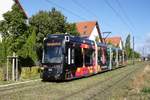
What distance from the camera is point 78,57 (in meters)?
27.7

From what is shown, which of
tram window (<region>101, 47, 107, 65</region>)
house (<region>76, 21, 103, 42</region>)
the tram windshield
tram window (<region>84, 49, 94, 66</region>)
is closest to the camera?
the tram windshield

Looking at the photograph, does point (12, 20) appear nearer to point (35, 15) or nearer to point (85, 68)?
point (85, 68)

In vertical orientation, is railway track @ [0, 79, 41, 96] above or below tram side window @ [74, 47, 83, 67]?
below

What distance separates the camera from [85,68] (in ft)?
99.1

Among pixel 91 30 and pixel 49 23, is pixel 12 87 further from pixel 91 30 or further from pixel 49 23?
pixel 91 30

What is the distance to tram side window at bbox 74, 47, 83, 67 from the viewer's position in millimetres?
27075

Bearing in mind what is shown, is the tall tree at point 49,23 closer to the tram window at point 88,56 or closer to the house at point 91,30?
the tram window at point 88,56

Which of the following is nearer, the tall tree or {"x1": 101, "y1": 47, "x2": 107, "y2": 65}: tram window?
{"x1": 101, "y1": 47, "x2": 107, "y2": 65}: tram window

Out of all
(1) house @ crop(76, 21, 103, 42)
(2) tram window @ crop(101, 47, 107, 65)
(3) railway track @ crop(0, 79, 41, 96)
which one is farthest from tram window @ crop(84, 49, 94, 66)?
(1) house @ crop(76, 21, 103, 42)

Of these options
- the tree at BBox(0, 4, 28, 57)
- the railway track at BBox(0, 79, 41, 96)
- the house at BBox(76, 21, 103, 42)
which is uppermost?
the house at BBox(76, 21, 103, 42)

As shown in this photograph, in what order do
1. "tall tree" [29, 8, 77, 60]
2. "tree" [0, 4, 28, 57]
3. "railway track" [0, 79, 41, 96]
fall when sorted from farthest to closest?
"tall tree" [29, 8, 77, 60]
"tree" [0, 4, 28, 57]
"railway track" [0, 79, 41, 96]

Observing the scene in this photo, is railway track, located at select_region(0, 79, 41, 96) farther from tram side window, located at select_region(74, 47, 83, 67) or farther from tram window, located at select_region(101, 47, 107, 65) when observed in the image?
tram window, located at select_region(101, 47, 107, 65)

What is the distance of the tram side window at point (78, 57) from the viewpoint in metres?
27.1

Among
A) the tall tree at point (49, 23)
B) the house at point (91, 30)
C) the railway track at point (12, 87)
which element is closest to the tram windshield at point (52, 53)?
the railway track at point (12, 87)
